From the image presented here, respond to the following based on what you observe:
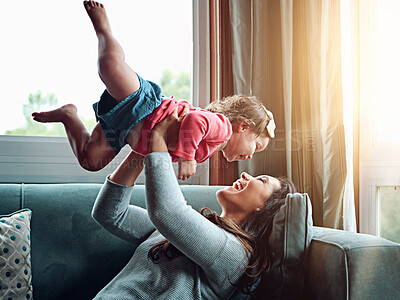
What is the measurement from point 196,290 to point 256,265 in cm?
20

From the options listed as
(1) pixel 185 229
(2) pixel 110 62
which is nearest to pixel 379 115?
(1) pixel 185 229

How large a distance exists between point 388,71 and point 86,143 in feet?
4.61

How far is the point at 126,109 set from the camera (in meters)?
1.22

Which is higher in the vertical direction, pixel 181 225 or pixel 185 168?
pixel 185 168

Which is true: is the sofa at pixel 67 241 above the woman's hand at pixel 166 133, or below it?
below

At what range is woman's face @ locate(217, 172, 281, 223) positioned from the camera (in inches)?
58.4

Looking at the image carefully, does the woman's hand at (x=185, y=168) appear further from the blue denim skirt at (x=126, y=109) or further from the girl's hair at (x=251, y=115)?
the girl's hair at (x=251, y=115)

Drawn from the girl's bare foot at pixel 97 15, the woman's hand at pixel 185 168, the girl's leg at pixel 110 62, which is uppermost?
the girl's bare foot at pixel 97 15

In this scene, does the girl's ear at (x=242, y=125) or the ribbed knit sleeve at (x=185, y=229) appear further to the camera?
the girl's ear at (x=242, y=125)

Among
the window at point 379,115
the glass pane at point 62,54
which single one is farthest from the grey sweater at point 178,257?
the glass pane at point 62,54

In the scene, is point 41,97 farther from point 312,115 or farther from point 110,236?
point 312,115

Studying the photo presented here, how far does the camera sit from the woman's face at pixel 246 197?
4.87ft

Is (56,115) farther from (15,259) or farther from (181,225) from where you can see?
(181,225)

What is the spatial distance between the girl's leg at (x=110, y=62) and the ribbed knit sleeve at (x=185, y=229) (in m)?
0.22
